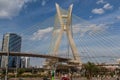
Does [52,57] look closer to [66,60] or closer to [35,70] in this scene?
[66,60]

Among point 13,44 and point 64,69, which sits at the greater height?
point 13,44

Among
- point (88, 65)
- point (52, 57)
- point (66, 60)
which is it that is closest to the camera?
point (52, 57)

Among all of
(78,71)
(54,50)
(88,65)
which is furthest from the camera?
(78,71)

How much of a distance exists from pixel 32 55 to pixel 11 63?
2984cm

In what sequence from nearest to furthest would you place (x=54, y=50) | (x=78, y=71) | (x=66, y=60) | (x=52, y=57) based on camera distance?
(x=54, y=50) → (x=52, y=57) → (x=66, y=60) → (x=78, y=71)

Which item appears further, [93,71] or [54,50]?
[93,71]

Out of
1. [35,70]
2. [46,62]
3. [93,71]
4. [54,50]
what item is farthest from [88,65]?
[35,70]

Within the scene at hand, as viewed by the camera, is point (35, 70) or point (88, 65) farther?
point (35, 70)

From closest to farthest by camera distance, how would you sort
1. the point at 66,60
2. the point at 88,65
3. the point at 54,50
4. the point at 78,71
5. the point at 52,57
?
the point at 54,50 < the point at 52,57 < the point at 88,65 < the point at 66,60 < the point at 78,71

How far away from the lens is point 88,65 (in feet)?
307

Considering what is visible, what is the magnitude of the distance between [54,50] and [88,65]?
21.2 m

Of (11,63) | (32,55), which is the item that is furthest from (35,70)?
(32,55)

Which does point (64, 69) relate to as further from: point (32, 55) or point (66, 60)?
point (32, 55)

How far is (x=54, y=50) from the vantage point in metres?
76.2
